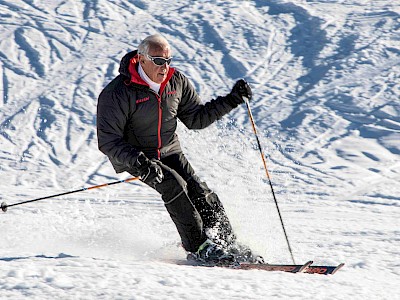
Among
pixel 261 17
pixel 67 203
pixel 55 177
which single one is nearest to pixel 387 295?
pixel 67 203

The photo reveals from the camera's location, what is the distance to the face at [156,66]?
435 centimetres

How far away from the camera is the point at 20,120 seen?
1480 centimetres

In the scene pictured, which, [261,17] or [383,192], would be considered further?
[261,17]

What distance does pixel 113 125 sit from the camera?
4316 mm

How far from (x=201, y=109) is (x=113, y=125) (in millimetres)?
883

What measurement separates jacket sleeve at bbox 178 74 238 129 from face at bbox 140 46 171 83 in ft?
1.51

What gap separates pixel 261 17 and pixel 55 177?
947 cm

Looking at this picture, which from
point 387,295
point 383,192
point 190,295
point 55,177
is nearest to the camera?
point 190,295

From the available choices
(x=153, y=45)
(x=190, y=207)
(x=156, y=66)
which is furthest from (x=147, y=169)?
(x=153, y=45)

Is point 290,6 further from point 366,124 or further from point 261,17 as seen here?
point 366,124

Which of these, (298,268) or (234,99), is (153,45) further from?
(298,268)

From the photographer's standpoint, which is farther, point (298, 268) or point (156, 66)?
point (156, 66)

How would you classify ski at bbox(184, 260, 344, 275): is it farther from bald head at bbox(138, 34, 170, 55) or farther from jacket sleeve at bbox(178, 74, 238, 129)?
bald head at bbox(138, 34, 170, 55)

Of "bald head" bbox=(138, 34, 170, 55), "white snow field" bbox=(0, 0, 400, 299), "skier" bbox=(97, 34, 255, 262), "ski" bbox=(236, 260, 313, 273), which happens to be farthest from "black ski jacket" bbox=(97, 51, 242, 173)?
"ski" bbox=(236, 260, 313, 273)
